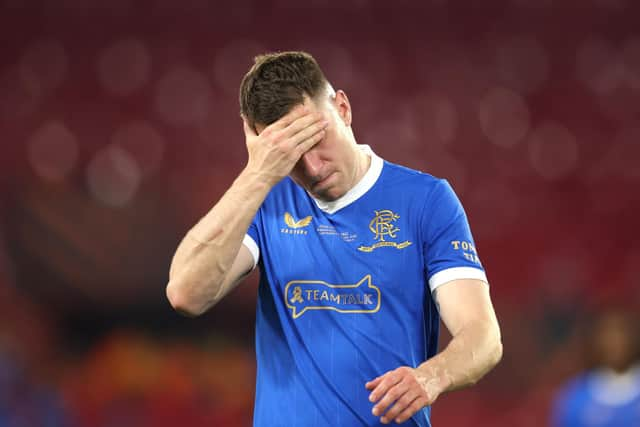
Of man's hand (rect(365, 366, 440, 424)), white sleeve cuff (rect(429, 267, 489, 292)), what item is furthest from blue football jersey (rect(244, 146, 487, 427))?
man's hand (rect(365, 366, 440, 424))

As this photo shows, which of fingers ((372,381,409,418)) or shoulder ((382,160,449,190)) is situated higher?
shoulder ((382,160,449,190))

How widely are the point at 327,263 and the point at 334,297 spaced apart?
0.24 ft

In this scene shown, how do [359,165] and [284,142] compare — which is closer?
[284,142]

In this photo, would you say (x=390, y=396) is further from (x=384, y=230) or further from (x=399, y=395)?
(x=384, y=230)

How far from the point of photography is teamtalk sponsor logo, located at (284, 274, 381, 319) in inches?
61.4

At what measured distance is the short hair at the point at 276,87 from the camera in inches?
62.6

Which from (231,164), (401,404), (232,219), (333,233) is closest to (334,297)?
(333,233)

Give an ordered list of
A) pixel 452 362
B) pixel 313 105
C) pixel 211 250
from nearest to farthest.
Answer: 1. pixel 452 362
2. pixel 211 250
3. pixel 313 105

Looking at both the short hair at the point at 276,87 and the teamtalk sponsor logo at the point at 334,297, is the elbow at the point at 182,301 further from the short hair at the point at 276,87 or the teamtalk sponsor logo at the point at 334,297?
the short hair at the point at 276,87

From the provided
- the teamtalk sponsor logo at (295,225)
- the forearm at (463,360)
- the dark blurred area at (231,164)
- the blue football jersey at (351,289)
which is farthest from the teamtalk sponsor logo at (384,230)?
the dark blurred area at (231,164)

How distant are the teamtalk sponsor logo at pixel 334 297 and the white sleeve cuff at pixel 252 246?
0.13 metres

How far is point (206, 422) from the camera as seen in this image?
348 centimetres

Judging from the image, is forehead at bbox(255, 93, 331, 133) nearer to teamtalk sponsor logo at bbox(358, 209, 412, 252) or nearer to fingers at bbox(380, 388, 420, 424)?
teamtalk sponsor logo at bbox(358, 209, 412, 252)

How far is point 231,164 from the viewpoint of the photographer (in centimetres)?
364
